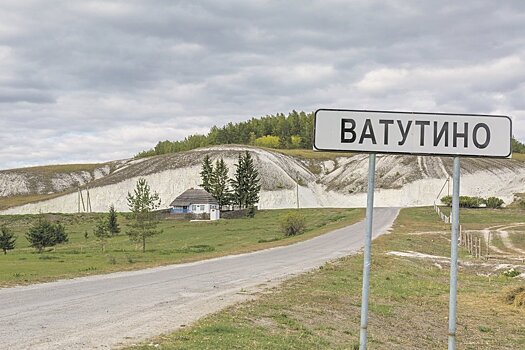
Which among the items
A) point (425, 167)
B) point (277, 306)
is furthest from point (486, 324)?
point (425, 167)

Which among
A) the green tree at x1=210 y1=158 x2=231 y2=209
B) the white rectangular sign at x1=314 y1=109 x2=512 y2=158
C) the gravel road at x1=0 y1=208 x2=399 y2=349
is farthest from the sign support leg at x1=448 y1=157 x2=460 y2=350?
the green tree at x1=210 y1=158 x2=231 y2=209

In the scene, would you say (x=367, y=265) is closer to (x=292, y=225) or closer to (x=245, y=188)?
(x=292, y=225)

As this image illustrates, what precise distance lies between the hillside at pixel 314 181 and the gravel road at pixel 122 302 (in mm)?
109670

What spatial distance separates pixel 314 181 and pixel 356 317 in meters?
151

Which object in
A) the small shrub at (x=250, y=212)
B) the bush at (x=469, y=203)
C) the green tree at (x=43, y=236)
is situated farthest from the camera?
the bush at (x=469, y=203)

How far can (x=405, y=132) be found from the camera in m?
6.72

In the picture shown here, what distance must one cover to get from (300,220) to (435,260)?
102 ft

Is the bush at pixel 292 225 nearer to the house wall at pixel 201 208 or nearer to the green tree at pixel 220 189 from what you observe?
the house wall at pixel 201 208

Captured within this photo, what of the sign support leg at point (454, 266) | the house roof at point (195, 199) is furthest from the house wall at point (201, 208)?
the sign support leg at point (454, 266)

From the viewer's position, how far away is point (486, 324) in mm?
16125

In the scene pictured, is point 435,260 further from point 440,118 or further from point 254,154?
point 254,154

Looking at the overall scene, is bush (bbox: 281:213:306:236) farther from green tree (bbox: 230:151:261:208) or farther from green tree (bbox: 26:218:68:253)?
green tree (bbox: 230:151:261:208)

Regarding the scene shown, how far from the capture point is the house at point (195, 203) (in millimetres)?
113812

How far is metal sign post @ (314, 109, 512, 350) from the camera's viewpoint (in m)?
6.55
